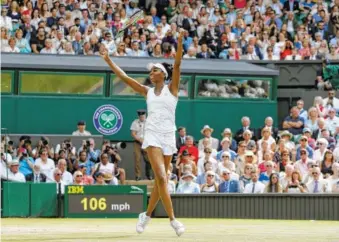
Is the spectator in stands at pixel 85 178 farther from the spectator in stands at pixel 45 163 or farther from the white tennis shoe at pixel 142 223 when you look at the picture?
the white tennis shoe at pixel 142 223

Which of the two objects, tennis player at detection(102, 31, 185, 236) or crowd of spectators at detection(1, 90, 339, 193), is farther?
crowd of spectators at detection(1, 90, 339, 193)

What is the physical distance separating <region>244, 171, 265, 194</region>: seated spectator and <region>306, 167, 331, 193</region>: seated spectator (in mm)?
889

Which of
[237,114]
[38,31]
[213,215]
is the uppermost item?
[38,31]

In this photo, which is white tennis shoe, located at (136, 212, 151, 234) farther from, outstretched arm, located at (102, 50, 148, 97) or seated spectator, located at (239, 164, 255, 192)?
seated spectator, located at (239, 164, 255, 192)

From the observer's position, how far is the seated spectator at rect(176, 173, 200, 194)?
23403mm

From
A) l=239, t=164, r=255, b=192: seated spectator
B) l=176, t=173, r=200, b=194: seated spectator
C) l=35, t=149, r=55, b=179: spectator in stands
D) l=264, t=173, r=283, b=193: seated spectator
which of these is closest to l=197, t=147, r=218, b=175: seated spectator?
l=239, t=164, r=255, b=192: seated spectator

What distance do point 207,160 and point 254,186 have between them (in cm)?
213

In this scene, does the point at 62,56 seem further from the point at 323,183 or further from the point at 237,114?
the point at 323,183

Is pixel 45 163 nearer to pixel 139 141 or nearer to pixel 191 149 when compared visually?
pixel 191 149

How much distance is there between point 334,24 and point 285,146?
7986 millimetres

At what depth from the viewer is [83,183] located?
2381 cm

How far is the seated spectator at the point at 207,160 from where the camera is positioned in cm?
2502

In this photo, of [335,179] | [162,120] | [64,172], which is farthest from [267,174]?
[162,120]

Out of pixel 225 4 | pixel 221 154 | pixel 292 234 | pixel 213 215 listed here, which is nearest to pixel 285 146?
pixel 221 154
